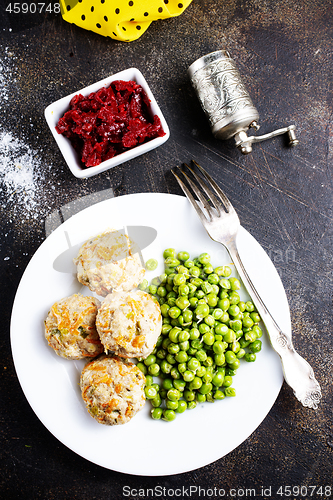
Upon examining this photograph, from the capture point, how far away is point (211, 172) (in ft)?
7.93

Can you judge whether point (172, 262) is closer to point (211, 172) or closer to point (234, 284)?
point (234, 284)

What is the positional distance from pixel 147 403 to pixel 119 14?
100 inches

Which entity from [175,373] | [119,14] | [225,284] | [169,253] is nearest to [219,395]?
[175,373]

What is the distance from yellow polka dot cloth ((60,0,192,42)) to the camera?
219cm

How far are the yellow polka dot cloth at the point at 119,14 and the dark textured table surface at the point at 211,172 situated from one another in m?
0.09

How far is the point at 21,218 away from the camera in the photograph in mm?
2363

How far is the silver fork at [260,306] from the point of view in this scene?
6.77ft

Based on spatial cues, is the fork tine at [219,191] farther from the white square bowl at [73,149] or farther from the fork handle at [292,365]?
the fork handle at [292,365]

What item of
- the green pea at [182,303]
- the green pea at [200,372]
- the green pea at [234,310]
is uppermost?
the green pea at [182,303]

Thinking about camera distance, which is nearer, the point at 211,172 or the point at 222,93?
the point at 222,93

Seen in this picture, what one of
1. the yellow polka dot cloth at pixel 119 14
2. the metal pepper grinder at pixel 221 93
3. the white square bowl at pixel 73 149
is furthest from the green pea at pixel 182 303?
the yellow polka dot cloth at pixel 119 14

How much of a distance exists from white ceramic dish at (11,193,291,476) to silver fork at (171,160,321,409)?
60 mm

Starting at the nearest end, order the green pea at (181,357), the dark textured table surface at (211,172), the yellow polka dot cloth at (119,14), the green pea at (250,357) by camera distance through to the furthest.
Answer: the green pea at (181,357), the green pea at (250,357), the yellow polka dot cloth at (119,14), the dark textured table surface at (211,172)

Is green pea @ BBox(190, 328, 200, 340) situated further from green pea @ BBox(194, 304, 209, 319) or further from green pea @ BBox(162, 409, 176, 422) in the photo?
green pea @ BBox(162, 409, 176, 422)
